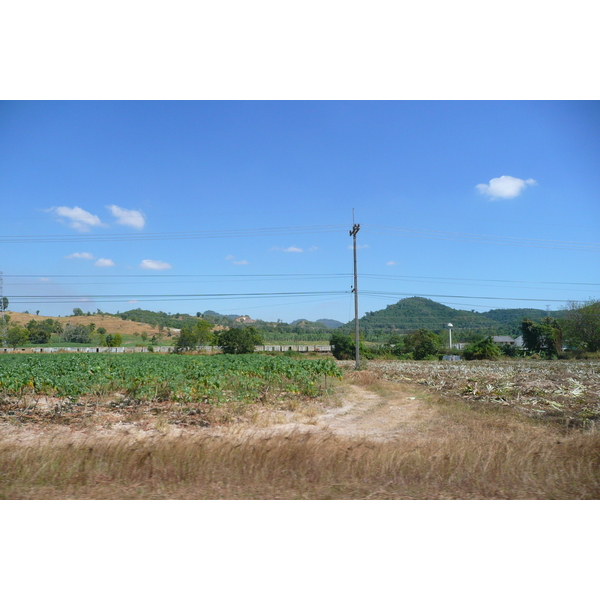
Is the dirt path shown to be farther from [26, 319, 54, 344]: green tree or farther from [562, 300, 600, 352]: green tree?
[26, 319, 54, 344]: green tree

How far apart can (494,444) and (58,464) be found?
708 centimetres

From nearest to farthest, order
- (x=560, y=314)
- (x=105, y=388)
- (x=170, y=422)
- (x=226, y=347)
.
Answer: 1. (x=170, y=422)
2. (x=105, y=388)
3. (x=226, y=347)
4. (x=560, y=314)

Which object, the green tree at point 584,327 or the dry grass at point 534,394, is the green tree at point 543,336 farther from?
the dry grass at point 534,394

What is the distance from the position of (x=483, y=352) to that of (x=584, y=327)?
1404 cm

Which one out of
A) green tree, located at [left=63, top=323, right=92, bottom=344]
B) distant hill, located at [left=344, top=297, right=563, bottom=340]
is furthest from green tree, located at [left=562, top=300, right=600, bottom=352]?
green tree, located at [left=63, top=323, right=92, bottom=344]

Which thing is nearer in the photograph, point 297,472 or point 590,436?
point 297,472

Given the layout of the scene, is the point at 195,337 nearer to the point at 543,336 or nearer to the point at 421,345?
the point at 421,345

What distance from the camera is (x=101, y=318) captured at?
98.6 meters

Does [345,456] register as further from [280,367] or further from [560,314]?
[560,314]

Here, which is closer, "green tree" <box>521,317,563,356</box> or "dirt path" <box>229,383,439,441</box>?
"dirt path" <box>229,383,439,441</box>

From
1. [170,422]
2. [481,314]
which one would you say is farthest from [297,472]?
[481,314]

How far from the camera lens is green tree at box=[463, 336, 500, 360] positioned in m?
42.0

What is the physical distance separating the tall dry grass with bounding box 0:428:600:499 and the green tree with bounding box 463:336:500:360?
126 ft

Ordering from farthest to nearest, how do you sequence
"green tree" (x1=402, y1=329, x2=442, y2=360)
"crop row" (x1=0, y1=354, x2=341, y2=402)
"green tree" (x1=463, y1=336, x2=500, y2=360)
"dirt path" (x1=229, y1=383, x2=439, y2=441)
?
"green tree" (x1=402, y1=329, x2=442, y2=360), "green tree" (x1=463, y1=336, x2=500, y2=360), "crop row" (x1=0, y1=354, x2=341, y2=402), "dirt path" (x1=229, y1=383, x2=439, y2=441)
